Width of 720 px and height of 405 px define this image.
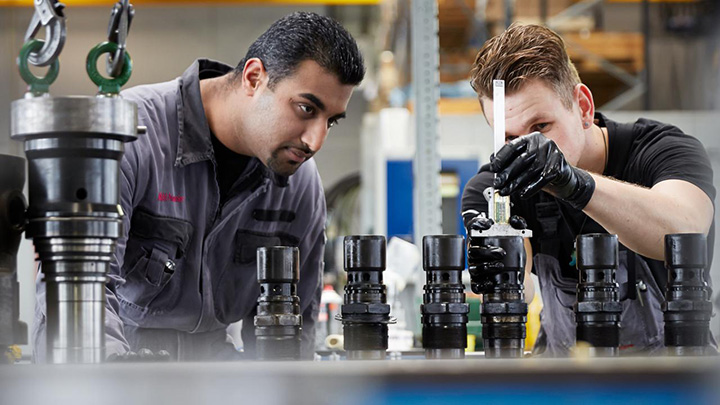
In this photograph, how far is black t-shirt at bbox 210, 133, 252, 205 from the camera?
6.99ft

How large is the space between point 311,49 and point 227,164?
1.26 feet

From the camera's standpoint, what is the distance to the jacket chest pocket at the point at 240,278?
2109mm

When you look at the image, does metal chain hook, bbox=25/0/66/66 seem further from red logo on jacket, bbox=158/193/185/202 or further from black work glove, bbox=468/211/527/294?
red logo on jacket, bbox=158/193/185/202

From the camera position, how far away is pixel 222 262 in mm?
2102

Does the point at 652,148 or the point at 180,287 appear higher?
the point at 652,148

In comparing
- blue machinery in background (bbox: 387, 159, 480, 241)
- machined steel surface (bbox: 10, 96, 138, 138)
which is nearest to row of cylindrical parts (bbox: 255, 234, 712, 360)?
machined steel surface (bbox: 10, 96, 138, 138)

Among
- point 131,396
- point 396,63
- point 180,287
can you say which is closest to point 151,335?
point 180,287

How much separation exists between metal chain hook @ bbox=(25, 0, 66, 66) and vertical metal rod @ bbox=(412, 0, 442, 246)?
174cm

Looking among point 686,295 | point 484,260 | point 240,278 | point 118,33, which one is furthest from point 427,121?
point 118,33

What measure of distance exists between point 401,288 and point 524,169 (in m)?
1.48

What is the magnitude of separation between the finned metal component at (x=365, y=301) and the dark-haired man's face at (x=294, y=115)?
2.66 feet

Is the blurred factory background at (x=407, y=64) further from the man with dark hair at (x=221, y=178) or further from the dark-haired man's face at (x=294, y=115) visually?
the dark-haired man's face at (x=294, y=115)

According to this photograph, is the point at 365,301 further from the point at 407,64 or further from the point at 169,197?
the point at 407,64

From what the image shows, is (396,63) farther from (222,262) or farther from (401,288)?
(222,262)
